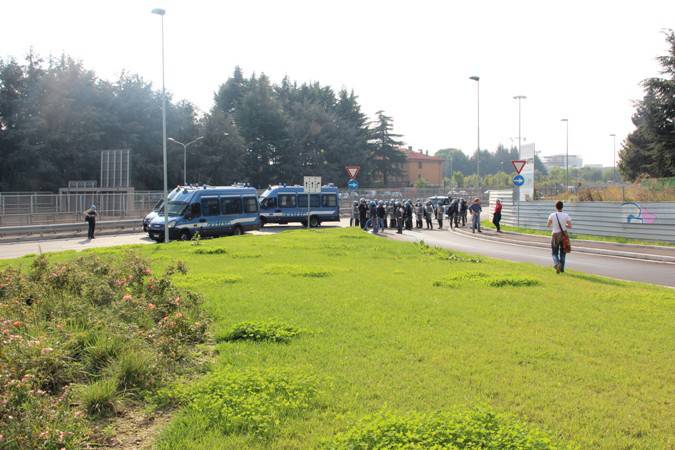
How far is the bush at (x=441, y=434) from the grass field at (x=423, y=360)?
A: 0.06m

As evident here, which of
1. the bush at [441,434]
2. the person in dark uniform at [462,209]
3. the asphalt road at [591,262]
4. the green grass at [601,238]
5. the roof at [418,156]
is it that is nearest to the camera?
the bush at [441,434]

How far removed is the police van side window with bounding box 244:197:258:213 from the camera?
32875 millimetres

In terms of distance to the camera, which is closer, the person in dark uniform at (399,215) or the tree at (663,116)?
the tree at (663,116)

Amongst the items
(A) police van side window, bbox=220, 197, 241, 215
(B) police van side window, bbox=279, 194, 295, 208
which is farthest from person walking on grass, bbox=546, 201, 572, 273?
(B) police van side window, bbox=279, 194, 295, 208

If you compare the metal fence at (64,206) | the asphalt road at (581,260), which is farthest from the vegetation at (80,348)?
the metal fence at (64,206)

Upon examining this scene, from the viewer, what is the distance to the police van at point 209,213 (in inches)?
1150

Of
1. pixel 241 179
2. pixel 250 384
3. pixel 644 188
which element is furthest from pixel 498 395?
pixel 241 179

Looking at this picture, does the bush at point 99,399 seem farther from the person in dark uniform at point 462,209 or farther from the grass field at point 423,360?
the person in dark uniform at point 462,209

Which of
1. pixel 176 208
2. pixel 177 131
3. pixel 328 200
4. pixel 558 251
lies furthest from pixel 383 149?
pixel 558 251

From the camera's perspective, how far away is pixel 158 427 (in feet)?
14.8

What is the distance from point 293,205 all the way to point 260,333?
111 feet

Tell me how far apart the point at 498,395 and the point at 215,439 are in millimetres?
2300

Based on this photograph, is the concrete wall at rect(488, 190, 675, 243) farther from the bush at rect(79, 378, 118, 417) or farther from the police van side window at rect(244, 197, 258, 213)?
the bush at rect(79, 378, 118, 417)

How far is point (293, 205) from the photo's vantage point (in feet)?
133
